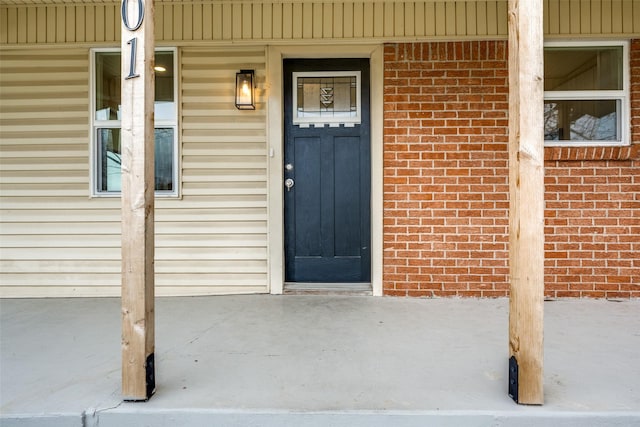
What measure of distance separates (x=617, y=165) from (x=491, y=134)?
3.98 feet

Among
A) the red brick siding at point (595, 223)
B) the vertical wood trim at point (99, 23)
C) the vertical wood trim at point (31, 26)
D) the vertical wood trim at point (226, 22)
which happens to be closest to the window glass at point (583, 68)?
the red brick siding at point (595, 223)

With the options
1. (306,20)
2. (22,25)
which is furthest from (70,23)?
(306,20)

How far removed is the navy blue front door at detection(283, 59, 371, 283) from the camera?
4.21 metres

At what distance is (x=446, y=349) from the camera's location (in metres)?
2.74

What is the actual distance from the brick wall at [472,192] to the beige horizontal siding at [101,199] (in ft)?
4.51

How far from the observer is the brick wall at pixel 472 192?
12.9 ft

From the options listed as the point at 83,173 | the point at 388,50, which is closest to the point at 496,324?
the point at 388,50

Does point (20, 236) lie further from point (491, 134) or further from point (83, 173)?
point (491, 134)

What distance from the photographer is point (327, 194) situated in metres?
4.23

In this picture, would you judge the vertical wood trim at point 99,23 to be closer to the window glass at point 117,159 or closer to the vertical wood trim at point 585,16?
the window glass at point 117,159

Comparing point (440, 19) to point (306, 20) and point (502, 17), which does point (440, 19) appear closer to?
point (502, 17)

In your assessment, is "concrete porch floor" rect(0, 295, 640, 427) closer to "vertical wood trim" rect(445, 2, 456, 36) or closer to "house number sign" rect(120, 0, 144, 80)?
"house number sign" rect(120, 0, 144, 80)

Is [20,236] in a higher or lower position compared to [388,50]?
lower

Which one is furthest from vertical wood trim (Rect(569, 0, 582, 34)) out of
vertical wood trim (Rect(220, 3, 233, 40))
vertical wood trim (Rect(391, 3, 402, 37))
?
vertical wood trim (Rect(220, 3, 233, 40))
